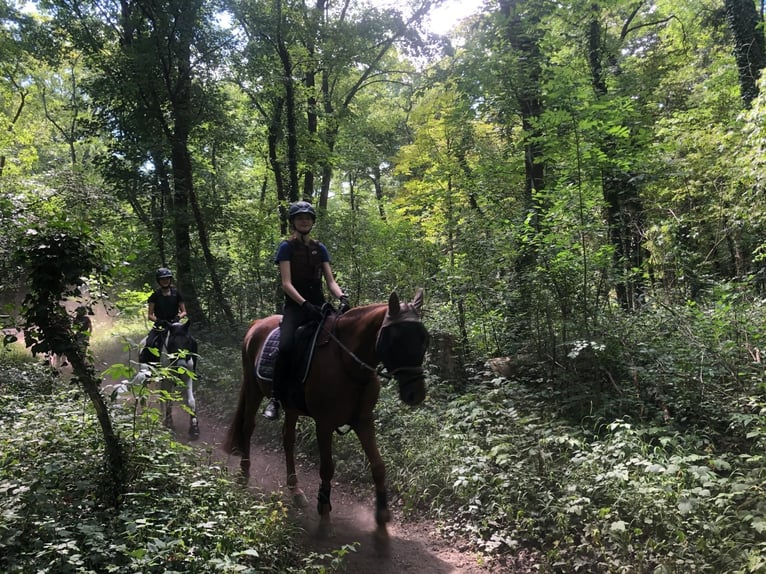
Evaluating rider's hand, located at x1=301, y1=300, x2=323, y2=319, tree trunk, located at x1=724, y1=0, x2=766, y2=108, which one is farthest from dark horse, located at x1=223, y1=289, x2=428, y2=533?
tree trunk, located at x1=724, y1=0, x2=766, y2=108

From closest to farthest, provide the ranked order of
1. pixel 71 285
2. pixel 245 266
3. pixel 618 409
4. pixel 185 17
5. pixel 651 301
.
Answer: pixel 71 285
pixel 618 409
pixel 651 301
pixel 185 17
pixel 245 266

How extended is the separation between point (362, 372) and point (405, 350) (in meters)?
0.69

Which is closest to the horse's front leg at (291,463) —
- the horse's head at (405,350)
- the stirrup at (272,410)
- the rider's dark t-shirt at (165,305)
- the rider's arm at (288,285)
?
the stirrup at (272,410)

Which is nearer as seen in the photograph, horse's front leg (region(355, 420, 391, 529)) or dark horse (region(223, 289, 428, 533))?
dark horse (region(223, 289, 428, 533))

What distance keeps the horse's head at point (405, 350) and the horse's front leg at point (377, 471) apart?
2.85 ft

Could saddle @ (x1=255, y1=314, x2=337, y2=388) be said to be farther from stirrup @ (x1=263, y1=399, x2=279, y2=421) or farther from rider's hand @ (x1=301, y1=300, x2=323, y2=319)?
stirrup @ (x1=263, y1=399, x2=279, y2=421)

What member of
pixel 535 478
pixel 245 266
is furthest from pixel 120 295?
pixel 245 266

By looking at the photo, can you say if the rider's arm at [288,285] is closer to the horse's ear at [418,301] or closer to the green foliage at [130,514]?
the horse's ear at [418,301]

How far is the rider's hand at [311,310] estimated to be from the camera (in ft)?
15.7

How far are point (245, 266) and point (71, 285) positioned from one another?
12.5 meters

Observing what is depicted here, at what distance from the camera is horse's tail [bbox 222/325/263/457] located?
5898 millimetres

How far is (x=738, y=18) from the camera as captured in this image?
9.91 m

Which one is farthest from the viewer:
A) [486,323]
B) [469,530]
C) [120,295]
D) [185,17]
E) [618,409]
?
[185,17]

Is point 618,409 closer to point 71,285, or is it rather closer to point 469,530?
point 469,530
